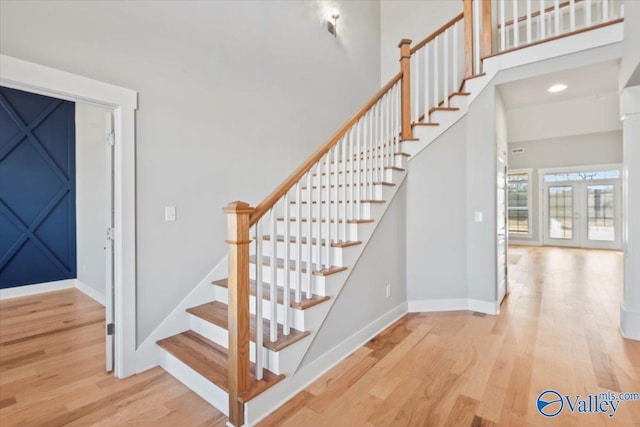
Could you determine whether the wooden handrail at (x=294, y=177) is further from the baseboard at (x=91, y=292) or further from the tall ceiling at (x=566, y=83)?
the baseboard at (x=91, y=292)

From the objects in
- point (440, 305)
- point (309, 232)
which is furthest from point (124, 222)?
point (440, 305)

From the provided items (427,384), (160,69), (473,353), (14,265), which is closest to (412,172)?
(473,353)

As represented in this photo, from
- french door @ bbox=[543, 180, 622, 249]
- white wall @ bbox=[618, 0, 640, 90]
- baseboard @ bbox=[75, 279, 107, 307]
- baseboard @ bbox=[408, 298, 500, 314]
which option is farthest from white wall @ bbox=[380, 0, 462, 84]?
french door @ bbox=[543, 180, 622, 249]

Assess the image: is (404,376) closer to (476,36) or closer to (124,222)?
(124,222)

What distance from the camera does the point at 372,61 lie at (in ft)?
17.2

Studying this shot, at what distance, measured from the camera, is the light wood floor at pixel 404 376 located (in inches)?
70.2

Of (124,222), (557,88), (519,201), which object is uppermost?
(557,88)

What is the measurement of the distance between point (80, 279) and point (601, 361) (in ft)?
20.7

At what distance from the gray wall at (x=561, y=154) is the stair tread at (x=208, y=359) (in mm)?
9492

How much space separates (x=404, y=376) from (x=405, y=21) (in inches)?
219

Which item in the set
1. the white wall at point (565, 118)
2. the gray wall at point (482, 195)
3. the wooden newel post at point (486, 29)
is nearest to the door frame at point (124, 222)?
the gray wall at point (482, 195)

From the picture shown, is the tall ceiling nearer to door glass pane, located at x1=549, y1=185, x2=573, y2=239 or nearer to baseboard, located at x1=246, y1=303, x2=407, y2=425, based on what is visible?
baseboard, located at x1=246, y1=303, x2=407, y2=425

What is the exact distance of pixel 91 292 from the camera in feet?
14.1

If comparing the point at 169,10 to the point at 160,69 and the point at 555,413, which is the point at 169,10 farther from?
the point at 555,413
